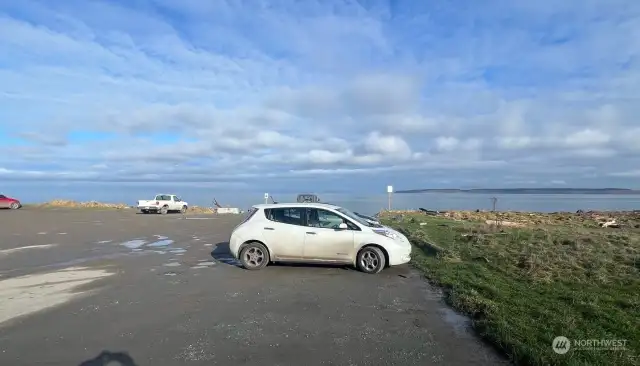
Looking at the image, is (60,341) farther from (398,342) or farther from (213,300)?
(398,342)

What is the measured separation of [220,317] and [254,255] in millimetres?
4329

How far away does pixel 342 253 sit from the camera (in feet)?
35.5

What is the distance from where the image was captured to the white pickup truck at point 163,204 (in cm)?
3872

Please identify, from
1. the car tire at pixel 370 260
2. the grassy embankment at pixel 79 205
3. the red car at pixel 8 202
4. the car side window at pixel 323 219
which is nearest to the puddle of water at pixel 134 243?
the car side window at pixel 323 219

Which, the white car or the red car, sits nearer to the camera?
the white car

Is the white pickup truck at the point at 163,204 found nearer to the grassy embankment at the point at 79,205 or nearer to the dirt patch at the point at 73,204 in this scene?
the grassy embankment at the point at 79,205

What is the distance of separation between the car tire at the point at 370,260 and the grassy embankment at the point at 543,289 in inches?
43.9

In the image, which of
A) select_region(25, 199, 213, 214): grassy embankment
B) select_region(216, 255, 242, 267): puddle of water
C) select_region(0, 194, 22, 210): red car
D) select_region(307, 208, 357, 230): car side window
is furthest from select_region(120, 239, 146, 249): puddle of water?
select_region(0, 194, 22, 210): red car

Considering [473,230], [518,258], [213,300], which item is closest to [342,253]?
[213,300]

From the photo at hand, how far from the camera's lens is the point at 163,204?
130ft

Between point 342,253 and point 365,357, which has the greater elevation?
point 342,253

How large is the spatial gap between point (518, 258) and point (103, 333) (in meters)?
9.45

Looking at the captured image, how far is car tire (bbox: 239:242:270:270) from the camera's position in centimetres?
1116

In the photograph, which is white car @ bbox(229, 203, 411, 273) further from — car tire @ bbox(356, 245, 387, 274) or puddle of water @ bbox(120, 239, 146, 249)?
puddle of water @ bbox(120, 239, 146, 249)
